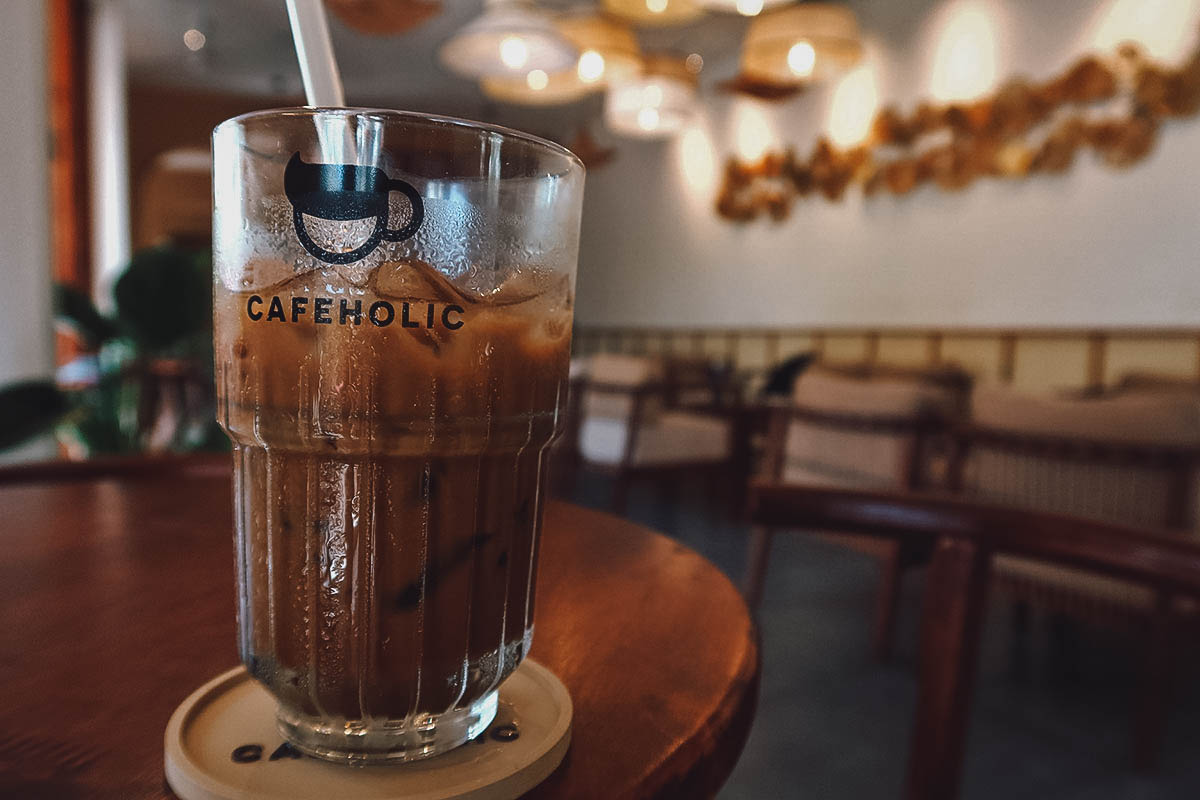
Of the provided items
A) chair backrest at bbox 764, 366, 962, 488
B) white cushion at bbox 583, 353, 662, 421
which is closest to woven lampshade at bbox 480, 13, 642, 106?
white cushion at bbox 583, 353, 662, 421

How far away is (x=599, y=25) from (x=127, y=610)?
13.1ft

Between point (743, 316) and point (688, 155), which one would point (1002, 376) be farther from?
point (688, 155)

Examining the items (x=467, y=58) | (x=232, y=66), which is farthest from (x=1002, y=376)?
(x=232, y=66)

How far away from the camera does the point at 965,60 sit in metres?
4.57

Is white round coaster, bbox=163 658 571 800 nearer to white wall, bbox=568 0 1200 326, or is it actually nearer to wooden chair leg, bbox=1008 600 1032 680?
wooden chair leg, bbox=1008 600 1032 680

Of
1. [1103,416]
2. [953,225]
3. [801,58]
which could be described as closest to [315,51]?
[1103,416]

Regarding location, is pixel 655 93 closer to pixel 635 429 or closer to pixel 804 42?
pixel 804 42

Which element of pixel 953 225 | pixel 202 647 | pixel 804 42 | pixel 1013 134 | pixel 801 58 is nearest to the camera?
pixel 202 647

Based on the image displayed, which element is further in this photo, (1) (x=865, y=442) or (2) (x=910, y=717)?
(1) (x=865, y=442)

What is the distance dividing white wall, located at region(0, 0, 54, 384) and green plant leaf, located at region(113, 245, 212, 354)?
24 cm

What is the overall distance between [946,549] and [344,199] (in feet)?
2.01

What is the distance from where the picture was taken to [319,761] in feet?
1.08

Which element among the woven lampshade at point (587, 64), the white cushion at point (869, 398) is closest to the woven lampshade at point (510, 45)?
the woven lampshade at point (587, 64)

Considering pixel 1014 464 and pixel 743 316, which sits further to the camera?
pixel 743 316
